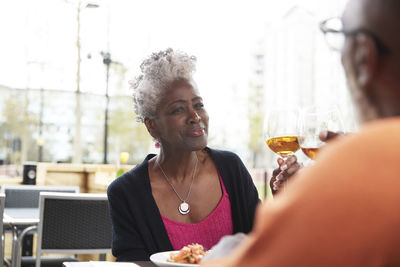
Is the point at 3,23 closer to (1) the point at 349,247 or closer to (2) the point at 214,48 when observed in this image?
(2) the point at 214,48

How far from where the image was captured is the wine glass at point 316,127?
1.14 metres

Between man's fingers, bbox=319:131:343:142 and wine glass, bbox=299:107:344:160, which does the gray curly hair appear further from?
man's fingers, bbox=319:131:343:142

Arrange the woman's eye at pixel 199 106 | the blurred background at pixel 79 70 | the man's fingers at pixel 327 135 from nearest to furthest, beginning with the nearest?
the man's fingers at pixel 327 135
the woman's eye at pixel 199 106
the blurred background at pixel 79 70

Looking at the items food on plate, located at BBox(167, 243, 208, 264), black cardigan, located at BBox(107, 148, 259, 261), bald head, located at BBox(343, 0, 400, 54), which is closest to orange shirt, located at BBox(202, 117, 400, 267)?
bald head, located at BBox(343, 0, 400, 54)

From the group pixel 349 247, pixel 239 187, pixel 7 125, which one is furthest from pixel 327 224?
pixel 7 125

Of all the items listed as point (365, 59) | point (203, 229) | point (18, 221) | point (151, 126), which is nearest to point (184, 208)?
point (203, 229)

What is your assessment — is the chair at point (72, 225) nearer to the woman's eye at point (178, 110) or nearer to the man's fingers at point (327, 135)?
the woman's eye at point (178, 110)

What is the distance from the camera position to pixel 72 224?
2.92 metres

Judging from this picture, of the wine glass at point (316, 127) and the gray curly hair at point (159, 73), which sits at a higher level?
the gray curly hair at point (159, 73)

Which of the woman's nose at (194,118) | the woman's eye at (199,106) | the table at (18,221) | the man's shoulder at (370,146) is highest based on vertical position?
the woman's eye at (199,106)

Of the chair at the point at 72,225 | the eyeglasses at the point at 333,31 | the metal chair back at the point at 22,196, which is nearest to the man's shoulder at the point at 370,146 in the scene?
the eyeglasses at the point at 333,31

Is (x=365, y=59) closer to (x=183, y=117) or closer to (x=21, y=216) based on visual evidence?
(x=183, y=117)

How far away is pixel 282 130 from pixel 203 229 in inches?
20.2

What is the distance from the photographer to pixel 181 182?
198cm
